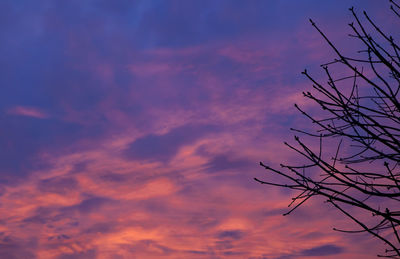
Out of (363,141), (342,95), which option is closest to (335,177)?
(363,141)

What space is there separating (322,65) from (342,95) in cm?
38

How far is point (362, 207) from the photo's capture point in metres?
3.33

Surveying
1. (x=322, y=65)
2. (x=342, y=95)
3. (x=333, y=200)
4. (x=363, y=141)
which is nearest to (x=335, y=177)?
(x=333, y=200)

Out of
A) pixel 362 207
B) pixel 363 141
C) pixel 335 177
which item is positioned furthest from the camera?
pixel 363 141

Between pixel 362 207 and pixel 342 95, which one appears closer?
pixel 362 207

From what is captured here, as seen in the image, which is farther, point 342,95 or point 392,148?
point 342,95

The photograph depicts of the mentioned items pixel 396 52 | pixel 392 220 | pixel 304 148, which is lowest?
pixel 392 220

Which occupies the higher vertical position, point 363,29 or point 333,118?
point 363,29

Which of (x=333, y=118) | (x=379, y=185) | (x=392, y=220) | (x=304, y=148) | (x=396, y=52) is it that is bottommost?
(x=392, y=220)

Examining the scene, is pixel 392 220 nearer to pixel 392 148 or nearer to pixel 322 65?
pixel 392 148

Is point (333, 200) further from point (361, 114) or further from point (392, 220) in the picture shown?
point (361, 114)

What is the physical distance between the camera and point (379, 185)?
3816mm

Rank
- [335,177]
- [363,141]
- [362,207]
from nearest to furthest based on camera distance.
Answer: [362,207] → [335,177] → [363,141]

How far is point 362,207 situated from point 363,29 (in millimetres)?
1469
